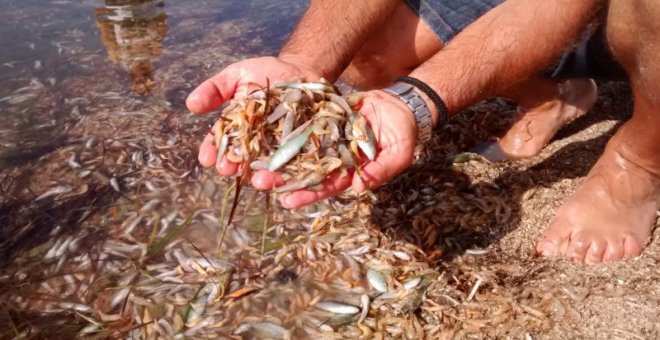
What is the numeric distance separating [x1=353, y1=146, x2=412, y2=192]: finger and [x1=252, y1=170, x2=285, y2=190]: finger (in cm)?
34

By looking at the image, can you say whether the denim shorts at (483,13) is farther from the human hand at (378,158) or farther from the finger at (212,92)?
the finger at (212,92)

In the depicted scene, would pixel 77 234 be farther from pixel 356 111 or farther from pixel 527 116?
pixel 527 116

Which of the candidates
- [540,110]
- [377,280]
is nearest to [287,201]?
[377,280]

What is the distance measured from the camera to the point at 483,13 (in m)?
3.47

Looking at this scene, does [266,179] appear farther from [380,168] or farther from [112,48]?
[112,48]

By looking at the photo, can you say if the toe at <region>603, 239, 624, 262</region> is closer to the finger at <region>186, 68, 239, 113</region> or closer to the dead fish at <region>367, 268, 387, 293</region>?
the dead fish at <region>367, 268, 387, 293</region>

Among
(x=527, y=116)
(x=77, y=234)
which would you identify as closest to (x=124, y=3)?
(x=77, y=234)

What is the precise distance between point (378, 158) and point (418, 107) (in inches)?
17.0

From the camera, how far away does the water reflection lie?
613 cm

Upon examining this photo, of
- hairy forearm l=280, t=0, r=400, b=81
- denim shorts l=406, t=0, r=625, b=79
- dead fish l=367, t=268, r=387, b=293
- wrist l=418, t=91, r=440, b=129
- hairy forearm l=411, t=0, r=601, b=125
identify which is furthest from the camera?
denim shorts l=406, t=0, r=625, b=79

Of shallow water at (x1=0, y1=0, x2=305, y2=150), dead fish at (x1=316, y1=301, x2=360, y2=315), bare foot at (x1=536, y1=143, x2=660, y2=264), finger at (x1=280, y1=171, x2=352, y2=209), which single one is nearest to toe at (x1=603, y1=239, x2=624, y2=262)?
bare foot at (x1=536, y1=143, x2=660, y2=264)

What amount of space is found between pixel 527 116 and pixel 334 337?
2302 mm

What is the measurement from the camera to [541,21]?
9.18 ft

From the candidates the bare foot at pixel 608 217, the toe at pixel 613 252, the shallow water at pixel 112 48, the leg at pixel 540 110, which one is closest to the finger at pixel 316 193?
the bare foot at pixel 608 217
